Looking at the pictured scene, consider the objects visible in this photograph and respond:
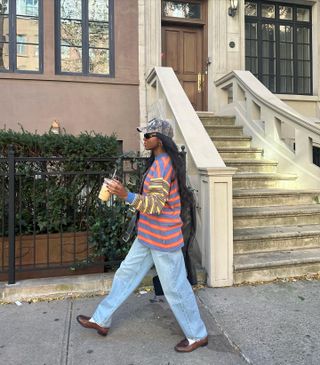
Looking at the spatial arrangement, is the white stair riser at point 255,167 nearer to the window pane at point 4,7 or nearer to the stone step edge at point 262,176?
the stone step edge at point 262,176

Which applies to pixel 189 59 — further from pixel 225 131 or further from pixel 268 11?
pixel 225 131

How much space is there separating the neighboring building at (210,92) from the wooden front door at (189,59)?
2 centimetres

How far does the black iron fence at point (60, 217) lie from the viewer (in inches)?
163

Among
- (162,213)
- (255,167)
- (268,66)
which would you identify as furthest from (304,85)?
(162,213)

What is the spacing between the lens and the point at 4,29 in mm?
7430

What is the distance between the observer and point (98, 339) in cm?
311

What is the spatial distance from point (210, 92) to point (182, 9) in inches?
78.1

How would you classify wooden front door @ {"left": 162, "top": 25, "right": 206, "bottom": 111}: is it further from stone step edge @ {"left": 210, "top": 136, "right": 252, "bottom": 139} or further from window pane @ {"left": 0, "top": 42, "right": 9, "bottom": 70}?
window pane @ {"left": 0, "top": 42, "right": 9, "bottom": 70}

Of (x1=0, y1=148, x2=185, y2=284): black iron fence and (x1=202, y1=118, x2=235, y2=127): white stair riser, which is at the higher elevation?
(x1=202, y1=118, x2=235, y2=127): white stair riser

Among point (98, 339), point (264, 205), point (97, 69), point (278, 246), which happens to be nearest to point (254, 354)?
point (98, 339)

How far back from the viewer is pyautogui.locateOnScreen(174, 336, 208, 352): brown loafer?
2926mm

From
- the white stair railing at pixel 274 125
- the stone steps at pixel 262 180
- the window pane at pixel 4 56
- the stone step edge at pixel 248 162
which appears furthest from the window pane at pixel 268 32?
the window pane at pixel 4 56

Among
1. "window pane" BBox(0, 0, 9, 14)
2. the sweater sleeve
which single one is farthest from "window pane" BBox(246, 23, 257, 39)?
the sweater sleeve

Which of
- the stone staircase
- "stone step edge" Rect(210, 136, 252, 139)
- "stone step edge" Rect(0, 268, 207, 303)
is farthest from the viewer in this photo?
"stone step edge" Rect(210, 136, 252, 139)
